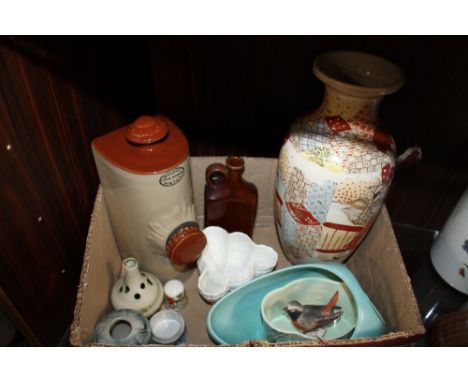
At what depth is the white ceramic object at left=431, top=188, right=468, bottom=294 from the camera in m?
0.69

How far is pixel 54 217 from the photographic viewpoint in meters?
0.60

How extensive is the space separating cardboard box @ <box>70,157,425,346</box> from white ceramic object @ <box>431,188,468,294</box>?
0.44 ft

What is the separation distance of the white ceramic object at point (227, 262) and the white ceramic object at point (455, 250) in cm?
31

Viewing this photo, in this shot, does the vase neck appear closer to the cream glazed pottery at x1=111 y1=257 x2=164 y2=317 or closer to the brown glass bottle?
the brown glass bottle

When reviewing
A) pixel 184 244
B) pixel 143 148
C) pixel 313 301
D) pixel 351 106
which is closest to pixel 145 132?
pixel 143 148

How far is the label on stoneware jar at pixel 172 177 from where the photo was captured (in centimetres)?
59

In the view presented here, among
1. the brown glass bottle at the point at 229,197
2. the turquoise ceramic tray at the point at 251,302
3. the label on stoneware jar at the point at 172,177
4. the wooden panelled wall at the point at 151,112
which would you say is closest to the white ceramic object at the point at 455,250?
the wooden panelled wall at the point at 151,112

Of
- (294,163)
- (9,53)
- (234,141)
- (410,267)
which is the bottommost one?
(410,267)

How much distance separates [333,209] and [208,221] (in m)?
0.27

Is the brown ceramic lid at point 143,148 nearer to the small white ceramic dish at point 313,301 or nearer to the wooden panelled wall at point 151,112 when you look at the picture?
the wooden panelled wall at point 151,112

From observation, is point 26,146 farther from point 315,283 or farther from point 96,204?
point 315,283

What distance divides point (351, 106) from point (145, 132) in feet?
0.97
